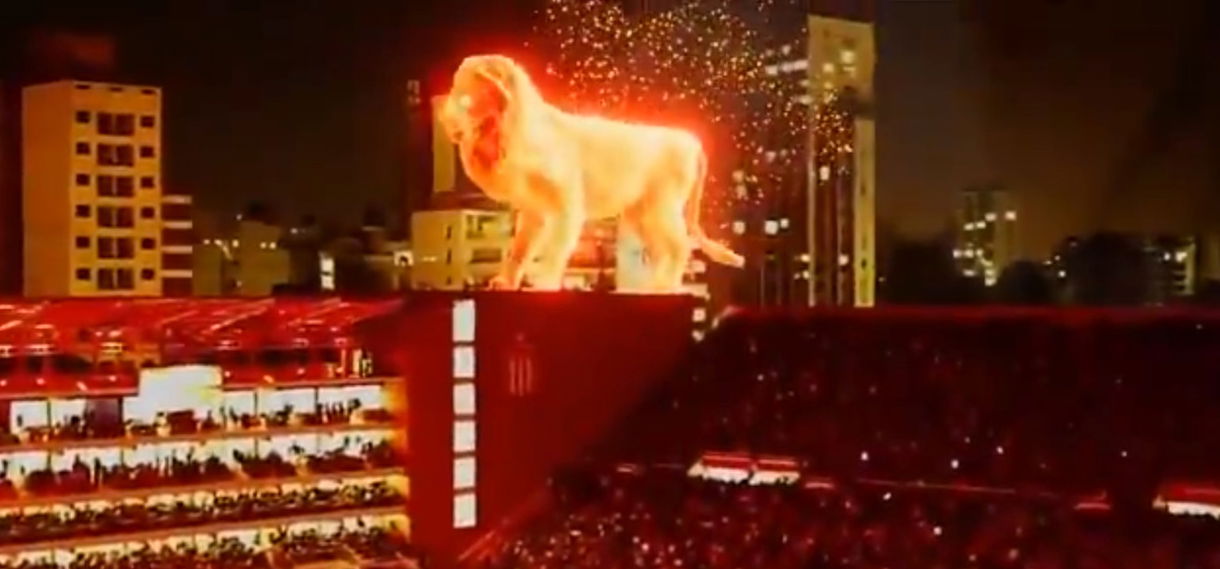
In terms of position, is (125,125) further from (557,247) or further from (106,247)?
(557,247)

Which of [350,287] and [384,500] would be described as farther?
[350,287]

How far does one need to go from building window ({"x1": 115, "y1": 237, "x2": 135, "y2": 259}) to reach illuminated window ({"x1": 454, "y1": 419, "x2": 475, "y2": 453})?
517 centimetres

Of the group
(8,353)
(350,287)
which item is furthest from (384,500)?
(350,287)

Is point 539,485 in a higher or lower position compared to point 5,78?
lower

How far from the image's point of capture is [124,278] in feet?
45.4

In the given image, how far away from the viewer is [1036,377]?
32.4 feet

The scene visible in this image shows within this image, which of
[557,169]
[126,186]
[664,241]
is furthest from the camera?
[126,186]

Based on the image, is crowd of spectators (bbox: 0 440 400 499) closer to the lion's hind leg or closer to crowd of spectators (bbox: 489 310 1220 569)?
crowd of spectators (bbox: 489 310 1220 569)

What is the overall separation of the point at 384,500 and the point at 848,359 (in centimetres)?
316

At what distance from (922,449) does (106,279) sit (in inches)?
290

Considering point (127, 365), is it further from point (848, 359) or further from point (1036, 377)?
point (1036, 377)

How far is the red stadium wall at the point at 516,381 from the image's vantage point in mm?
9719

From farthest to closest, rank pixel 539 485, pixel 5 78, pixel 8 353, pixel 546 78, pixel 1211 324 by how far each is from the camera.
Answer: pixel 546 78, pixel 5 78, pixel 539 485, pixel 1211 324, pixel 8 353

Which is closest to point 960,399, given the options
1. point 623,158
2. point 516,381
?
point 516,381
